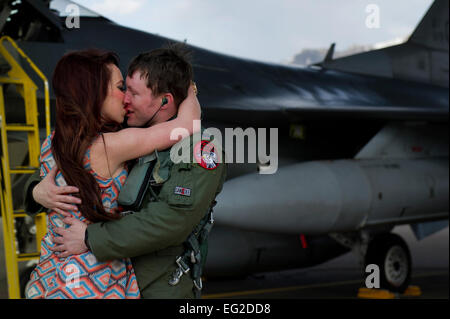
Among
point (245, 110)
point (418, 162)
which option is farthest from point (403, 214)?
point (245, 110)

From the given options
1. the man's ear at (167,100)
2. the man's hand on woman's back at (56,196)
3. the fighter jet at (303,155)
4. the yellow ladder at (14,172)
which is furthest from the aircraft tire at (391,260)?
the man's hand on woman's back at (56,196)

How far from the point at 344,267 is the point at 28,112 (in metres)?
7.01

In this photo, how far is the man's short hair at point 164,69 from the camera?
5.54 feet

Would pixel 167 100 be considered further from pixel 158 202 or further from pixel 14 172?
pixel 14 172

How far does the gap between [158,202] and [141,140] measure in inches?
7.2

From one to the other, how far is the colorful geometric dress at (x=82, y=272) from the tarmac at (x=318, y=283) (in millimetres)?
4491

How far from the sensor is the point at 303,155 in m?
6.96

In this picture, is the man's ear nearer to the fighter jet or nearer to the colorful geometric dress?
the colorful geometric dress

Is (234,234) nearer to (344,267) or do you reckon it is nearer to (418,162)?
(418,162)

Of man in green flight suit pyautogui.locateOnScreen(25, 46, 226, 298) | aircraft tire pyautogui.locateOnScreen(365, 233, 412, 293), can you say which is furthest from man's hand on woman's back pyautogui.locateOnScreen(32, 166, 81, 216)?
aircraft tire pyautogui.locateOnScreen(365, 233, 412, 293)

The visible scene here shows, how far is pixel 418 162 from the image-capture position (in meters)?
6.92

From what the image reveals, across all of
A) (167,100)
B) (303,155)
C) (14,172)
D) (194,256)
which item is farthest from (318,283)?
(167,100)

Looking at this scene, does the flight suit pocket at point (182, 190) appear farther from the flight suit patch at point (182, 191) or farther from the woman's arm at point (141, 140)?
the woman's arm at point (141, 140)

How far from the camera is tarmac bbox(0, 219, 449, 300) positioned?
23.2ft
